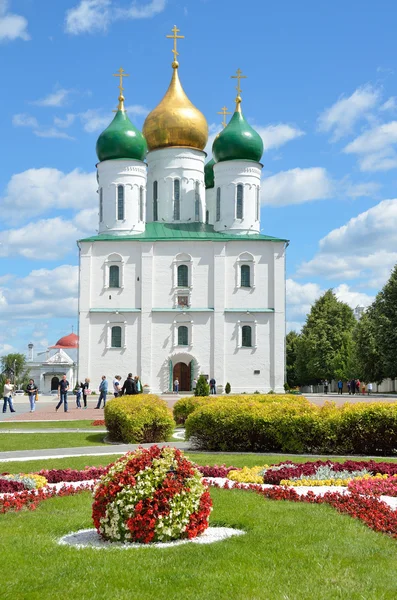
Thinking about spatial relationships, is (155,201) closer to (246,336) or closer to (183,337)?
(183,337)

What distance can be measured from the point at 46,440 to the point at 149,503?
11.2m

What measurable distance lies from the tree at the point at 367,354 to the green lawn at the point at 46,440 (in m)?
36.8

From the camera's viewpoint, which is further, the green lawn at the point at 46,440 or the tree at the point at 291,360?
the tree at the point at 291,360

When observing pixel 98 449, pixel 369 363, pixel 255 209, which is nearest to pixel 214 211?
pixel 255 209

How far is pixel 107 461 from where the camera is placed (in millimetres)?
13047

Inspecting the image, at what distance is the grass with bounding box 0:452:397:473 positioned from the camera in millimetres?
12305

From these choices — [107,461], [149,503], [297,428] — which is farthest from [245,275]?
[149,503]

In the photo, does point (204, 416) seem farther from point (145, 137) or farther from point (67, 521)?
point (145, 137)

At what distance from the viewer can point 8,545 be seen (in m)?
6.61

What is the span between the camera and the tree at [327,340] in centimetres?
6475

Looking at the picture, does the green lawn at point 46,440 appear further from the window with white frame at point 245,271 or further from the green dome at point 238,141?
the green dome at point 238,141

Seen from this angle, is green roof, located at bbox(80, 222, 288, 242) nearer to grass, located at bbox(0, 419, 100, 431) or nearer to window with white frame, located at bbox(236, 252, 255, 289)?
window with white frame, located at bbox(236, 252, 255, 289)

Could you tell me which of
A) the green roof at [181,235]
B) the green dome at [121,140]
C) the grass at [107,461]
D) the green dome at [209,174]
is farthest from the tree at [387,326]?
the grass at [107,461]

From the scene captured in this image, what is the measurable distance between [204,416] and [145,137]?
3694 cm
